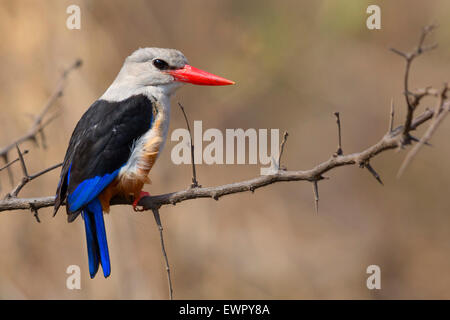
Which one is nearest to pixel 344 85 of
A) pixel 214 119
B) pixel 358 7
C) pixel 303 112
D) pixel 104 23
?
pixel 303 112

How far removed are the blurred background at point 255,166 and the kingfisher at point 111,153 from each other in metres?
1.06

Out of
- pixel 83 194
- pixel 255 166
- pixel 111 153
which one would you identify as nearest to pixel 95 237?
pixel 83 194

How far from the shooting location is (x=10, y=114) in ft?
14.2

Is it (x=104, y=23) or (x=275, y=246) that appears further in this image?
(x=275, y=246)

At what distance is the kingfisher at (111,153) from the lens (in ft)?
9.50

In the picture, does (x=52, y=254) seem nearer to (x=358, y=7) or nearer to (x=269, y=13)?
(x=269, y=13)

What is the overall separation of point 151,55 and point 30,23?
4.56ft

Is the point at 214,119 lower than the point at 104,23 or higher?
lower

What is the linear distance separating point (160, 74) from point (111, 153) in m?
0.62

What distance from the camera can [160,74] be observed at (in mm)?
3400

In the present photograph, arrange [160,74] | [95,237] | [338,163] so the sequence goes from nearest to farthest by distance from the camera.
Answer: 1. [338,163]
2. [95,237]
3. [160,74]

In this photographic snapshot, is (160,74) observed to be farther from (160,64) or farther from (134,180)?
(134,180)

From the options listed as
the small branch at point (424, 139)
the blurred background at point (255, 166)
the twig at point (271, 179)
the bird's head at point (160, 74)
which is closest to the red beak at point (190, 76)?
the bird's head at point (160, 74)
